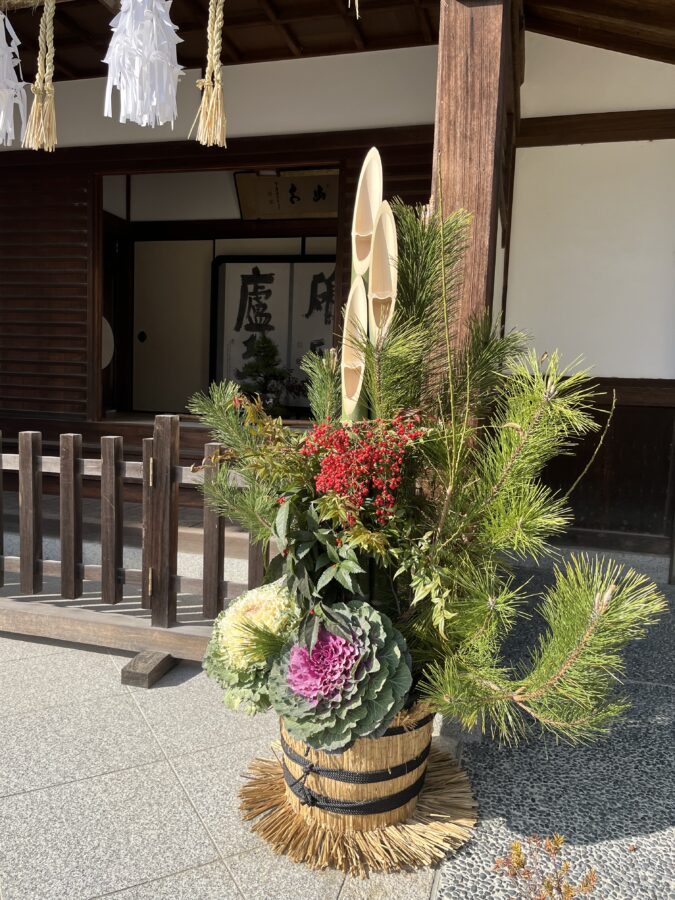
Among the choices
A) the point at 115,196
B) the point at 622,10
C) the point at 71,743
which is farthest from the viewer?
the point at 115,196

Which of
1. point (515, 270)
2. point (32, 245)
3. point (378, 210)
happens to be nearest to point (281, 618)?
point (378, 210)

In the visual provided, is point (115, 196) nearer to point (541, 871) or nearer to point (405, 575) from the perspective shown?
point (405, 575)

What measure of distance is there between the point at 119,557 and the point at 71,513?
0.34 m

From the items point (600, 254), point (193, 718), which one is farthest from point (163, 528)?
point (600, 254)

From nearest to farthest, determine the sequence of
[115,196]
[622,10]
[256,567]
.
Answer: [256,567]
[622,10]
[115,196]

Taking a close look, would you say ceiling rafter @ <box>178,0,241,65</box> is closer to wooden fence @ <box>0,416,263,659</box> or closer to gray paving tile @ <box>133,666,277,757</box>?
wooden fence @ <box>0,416,263,659</box>

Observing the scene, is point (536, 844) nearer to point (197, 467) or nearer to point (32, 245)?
point (197, 467)

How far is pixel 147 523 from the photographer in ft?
10.2

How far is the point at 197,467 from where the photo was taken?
2.43 m

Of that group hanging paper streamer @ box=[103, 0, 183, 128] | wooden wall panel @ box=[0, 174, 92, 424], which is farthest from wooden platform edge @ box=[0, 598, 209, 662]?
wooden wall panel @ box=[0, 174, 92, 424]

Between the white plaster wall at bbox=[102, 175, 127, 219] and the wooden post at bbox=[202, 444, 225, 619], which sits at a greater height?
the white plaster wall at bbox=[102, 175, 127, 219]

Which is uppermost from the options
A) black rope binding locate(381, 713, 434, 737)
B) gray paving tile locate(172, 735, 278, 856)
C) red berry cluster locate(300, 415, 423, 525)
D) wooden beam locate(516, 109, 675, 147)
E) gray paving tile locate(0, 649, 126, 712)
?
→ wooden beam locate(516, 109, 675, 147)

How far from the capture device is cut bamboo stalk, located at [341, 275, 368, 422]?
1815mm

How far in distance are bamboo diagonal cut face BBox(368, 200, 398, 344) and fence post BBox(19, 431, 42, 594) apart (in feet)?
7.35
